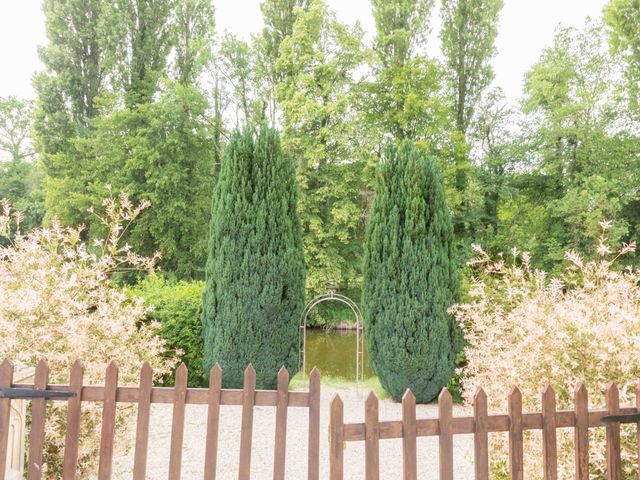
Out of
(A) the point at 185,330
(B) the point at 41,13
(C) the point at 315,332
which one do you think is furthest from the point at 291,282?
(B) the point at 41,13

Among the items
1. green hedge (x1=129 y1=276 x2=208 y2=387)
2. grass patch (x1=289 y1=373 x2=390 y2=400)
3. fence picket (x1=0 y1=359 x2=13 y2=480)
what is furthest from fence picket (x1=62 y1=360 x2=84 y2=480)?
grass patch (x1=289 y1=373 x2=390 y2=400)

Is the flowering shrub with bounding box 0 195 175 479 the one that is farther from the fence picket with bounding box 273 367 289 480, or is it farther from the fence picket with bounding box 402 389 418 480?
the fence picket with bounding box 402 389 418 480

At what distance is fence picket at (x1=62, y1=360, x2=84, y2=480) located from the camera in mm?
2168

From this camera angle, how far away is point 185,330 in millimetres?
6980

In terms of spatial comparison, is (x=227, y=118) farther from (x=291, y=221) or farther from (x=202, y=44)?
(x=291, y=221)

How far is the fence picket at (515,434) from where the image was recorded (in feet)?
6.49

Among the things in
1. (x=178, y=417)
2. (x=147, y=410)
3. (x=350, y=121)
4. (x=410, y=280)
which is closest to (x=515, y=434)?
(x=178, y=417)

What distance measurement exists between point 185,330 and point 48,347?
13.2ft

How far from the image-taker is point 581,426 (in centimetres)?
202

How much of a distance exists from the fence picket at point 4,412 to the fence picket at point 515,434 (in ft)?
8.08

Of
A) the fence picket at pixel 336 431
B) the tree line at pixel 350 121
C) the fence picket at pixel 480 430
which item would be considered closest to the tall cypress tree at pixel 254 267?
the fence picket at pixel 336 431

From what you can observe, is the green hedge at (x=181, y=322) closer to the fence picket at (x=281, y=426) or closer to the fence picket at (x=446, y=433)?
the fence picket at (x=281, y=426)

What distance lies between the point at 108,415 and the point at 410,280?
197 inches

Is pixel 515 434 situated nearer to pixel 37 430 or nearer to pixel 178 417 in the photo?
pixel 178 417
